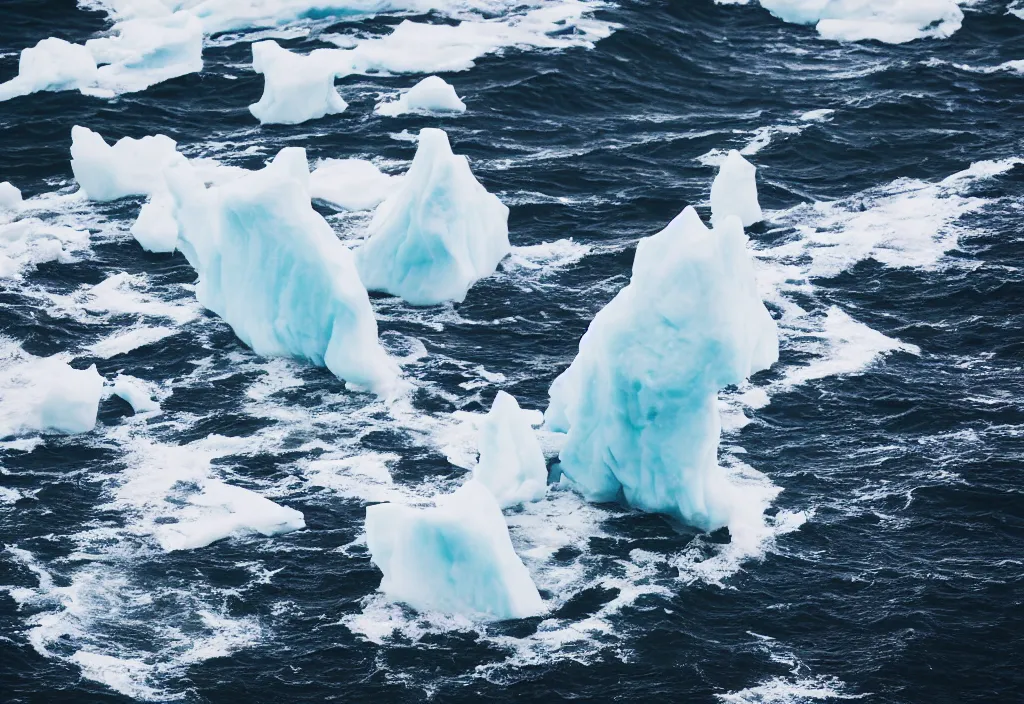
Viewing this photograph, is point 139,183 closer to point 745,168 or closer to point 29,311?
point 29,311

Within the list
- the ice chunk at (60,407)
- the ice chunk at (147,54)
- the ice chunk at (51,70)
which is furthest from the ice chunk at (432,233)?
the ice chunk at (51,70)

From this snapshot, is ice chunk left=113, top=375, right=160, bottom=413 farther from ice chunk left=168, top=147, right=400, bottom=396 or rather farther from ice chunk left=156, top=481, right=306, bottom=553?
ice chunk left=156, top=481, right=306, bottom=553

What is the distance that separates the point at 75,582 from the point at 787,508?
1335 cm

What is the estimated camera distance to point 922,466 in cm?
2994

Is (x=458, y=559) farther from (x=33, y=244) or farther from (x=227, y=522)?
(x=33, y=244)

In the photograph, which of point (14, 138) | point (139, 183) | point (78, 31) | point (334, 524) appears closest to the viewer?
point (334, 524)

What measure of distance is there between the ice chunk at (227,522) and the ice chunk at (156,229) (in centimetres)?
1172

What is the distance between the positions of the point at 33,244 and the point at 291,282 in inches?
382

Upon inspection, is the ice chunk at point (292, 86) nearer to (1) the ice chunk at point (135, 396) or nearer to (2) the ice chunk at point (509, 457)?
(1) the ice chunk at point (135, 396)

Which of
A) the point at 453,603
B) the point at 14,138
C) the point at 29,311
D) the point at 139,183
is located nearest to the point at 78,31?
the point at 14,138

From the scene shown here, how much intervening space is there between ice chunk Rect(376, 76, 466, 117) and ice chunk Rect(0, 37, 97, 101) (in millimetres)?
10063

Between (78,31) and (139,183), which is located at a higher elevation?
(78,31)

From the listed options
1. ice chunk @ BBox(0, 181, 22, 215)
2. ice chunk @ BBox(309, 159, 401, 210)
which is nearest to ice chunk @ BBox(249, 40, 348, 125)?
ice chunk @ BBox(309, 159, 401, 210)

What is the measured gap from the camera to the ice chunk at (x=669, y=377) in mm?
27141
